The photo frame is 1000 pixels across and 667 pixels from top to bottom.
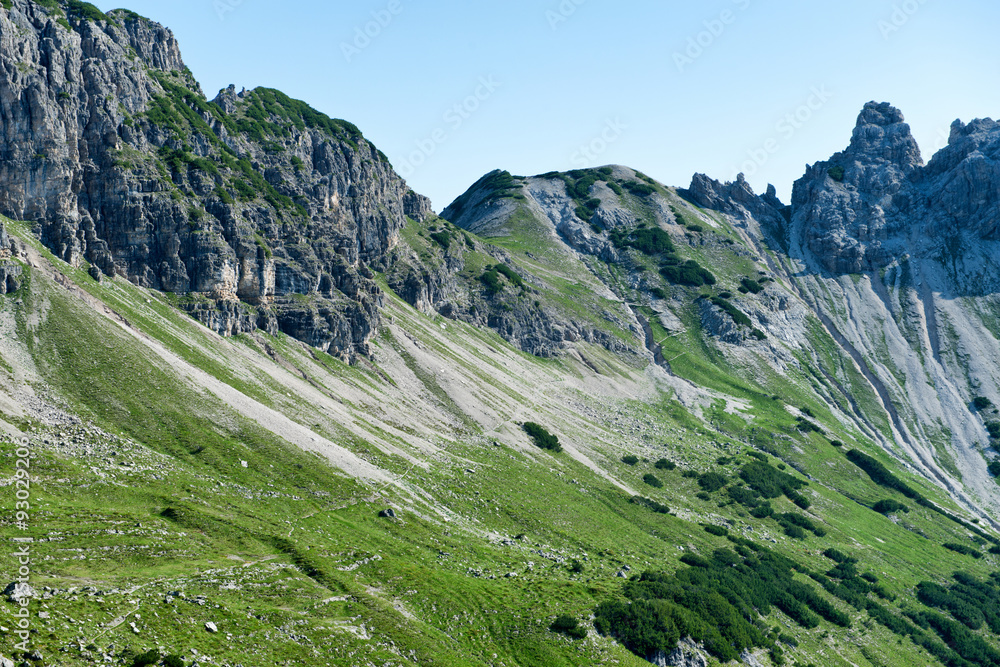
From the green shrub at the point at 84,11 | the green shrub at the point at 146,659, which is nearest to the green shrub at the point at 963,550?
the green shrub at the point at 146,659

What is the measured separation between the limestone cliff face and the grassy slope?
8935 millimetres

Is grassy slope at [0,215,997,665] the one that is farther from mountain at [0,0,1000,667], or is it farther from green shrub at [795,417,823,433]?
green shrub at [795,417,823,433]

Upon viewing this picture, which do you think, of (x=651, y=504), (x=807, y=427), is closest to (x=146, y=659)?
(x=651, y=504)

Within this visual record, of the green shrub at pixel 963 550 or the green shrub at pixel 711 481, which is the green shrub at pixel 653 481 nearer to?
the green shrub at pixel 711 481

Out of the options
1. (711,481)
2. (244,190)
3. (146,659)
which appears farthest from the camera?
(244,190)

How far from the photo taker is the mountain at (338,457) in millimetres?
60875

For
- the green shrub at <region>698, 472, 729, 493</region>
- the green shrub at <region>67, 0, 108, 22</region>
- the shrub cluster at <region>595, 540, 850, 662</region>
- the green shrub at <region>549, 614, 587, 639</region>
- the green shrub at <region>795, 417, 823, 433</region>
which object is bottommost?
the green shrub at <region>549, 614, 587, 639</region>

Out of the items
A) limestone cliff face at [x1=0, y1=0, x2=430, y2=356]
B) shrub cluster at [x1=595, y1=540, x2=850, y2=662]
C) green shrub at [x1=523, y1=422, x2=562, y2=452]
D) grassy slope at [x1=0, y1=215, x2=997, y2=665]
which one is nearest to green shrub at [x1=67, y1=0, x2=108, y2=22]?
limestone cliff face at [x1=0, y1=0, x2=430, y2=356]

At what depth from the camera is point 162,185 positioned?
130m

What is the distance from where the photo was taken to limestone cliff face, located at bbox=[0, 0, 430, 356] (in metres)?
116

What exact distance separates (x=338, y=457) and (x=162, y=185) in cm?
6796

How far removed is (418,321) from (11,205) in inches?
3362

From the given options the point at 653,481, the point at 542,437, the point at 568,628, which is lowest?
the point at 568,628

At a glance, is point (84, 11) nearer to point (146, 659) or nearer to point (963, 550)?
point (146, 659)
